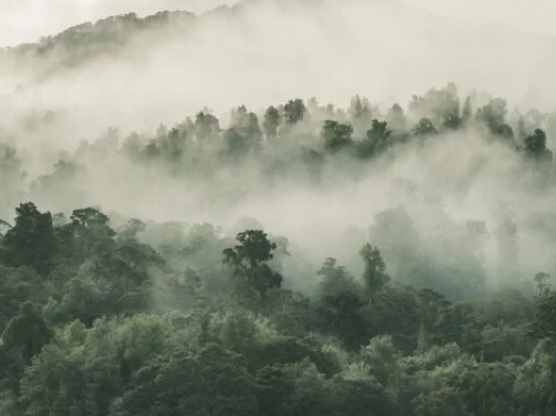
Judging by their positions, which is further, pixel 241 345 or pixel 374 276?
pixel 374 276

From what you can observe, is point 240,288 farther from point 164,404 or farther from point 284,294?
point 164,404

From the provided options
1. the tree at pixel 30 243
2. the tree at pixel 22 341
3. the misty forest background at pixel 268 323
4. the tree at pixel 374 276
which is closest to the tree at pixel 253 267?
the misty forest background at pixel 268 323

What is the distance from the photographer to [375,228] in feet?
625

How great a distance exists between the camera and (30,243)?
145125mm

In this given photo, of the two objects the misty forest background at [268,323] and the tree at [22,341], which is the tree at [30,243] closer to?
the misty forest background at [268,323]

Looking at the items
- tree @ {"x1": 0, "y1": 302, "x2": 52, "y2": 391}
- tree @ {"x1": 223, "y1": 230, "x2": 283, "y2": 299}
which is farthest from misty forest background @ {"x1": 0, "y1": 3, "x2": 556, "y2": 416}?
tree @ {"x1": 223, "y1": 230, "x2": 283, "y2": 299}

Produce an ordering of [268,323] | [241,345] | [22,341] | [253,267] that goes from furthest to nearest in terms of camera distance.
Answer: [253,267], [268,323], [22,341], [241,345]

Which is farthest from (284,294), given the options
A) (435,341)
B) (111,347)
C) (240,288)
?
(111,347)

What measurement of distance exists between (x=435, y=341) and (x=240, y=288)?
→ 25965 mm

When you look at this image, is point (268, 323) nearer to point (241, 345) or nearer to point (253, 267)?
point (241, 345)

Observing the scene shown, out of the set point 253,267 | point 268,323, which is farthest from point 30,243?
point 268,323

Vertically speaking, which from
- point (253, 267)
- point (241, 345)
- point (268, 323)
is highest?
point (253, 267)

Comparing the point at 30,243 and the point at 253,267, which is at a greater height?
the point at 30,243

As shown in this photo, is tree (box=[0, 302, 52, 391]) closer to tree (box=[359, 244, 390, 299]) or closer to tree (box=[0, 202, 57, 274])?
tree (box=[0, 202, 57, 274])
